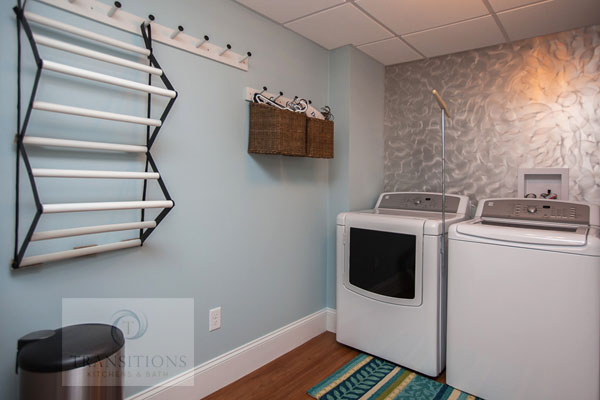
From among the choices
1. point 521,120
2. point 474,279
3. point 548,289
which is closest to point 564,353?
point 548,289

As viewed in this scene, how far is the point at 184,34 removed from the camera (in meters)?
1.75

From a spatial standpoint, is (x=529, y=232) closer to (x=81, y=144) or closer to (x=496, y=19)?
(x=496, y=19)

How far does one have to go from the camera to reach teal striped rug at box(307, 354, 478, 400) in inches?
77.0

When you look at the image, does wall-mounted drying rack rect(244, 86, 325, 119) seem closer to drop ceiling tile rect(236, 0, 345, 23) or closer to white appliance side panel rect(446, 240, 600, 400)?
drop ceiling tile rect(236, 0, 345, 23)

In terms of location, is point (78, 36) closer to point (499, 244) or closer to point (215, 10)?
point (215, 10)

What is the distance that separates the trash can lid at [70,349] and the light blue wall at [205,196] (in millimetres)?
214

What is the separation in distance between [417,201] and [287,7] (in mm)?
1549

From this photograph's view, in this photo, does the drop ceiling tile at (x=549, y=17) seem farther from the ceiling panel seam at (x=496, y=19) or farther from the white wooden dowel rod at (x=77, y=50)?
the white wooden dowel rod at (x=77, y=50)

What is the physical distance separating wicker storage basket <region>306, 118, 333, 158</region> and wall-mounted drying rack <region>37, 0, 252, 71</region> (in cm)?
52

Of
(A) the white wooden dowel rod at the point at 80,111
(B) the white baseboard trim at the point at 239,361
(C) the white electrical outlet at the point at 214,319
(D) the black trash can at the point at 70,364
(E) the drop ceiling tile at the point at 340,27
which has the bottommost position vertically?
(B) the white baseboard trim at the point at 239,361

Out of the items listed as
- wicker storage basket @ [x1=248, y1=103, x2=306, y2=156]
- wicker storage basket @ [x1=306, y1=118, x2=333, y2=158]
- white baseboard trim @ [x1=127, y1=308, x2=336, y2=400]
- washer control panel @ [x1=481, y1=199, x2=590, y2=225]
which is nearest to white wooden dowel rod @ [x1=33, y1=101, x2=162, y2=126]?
wicker storage basket @ [x1=248, y1=103, x2=306, y2=156]

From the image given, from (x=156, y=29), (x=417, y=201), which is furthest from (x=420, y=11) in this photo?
(x=156, y=29)

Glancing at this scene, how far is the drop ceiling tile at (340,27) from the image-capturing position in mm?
2125

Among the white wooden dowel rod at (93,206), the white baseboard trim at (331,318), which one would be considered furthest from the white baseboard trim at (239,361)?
the white wooden dowel rod at (93,206)
